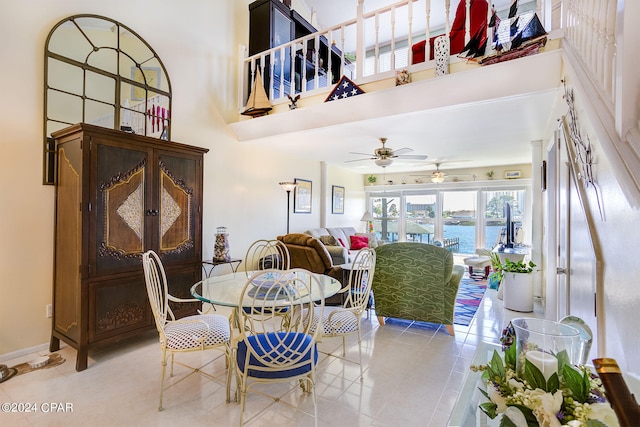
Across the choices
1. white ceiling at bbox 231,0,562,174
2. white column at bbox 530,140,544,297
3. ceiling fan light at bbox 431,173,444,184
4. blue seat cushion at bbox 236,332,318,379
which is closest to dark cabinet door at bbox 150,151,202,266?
white ceiling at bbox 231,0,562,174

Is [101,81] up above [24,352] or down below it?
above

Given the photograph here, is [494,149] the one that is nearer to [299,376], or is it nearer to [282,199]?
[282,199]

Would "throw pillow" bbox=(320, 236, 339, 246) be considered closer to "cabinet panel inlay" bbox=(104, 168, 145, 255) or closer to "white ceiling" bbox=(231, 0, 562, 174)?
"white ceiling" bbox=(231, 0, 562, 174)

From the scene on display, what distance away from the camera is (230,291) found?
2293 millimetres

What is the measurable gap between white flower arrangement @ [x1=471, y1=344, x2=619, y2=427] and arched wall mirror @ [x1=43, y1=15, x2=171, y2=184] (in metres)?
3.57

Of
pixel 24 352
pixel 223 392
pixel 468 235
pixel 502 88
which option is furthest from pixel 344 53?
pixel 468 235

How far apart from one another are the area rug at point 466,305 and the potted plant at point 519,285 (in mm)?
441

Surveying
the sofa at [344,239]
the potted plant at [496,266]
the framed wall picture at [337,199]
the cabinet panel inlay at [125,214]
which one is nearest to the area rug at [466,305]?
the potted plant at [496,266]

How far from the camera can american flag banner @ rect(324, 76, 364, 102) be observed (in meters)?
3.57

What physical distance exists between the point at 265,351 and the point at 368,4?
685 centimetres

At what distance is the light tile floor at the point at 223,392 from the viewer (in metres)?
1.91

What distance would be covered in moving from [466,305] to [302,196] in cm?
342

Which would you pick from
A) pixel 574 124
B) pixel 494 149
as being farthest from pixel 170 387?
pixel 494 149

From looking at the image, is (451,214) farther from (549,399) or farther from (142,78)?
(549,399)
